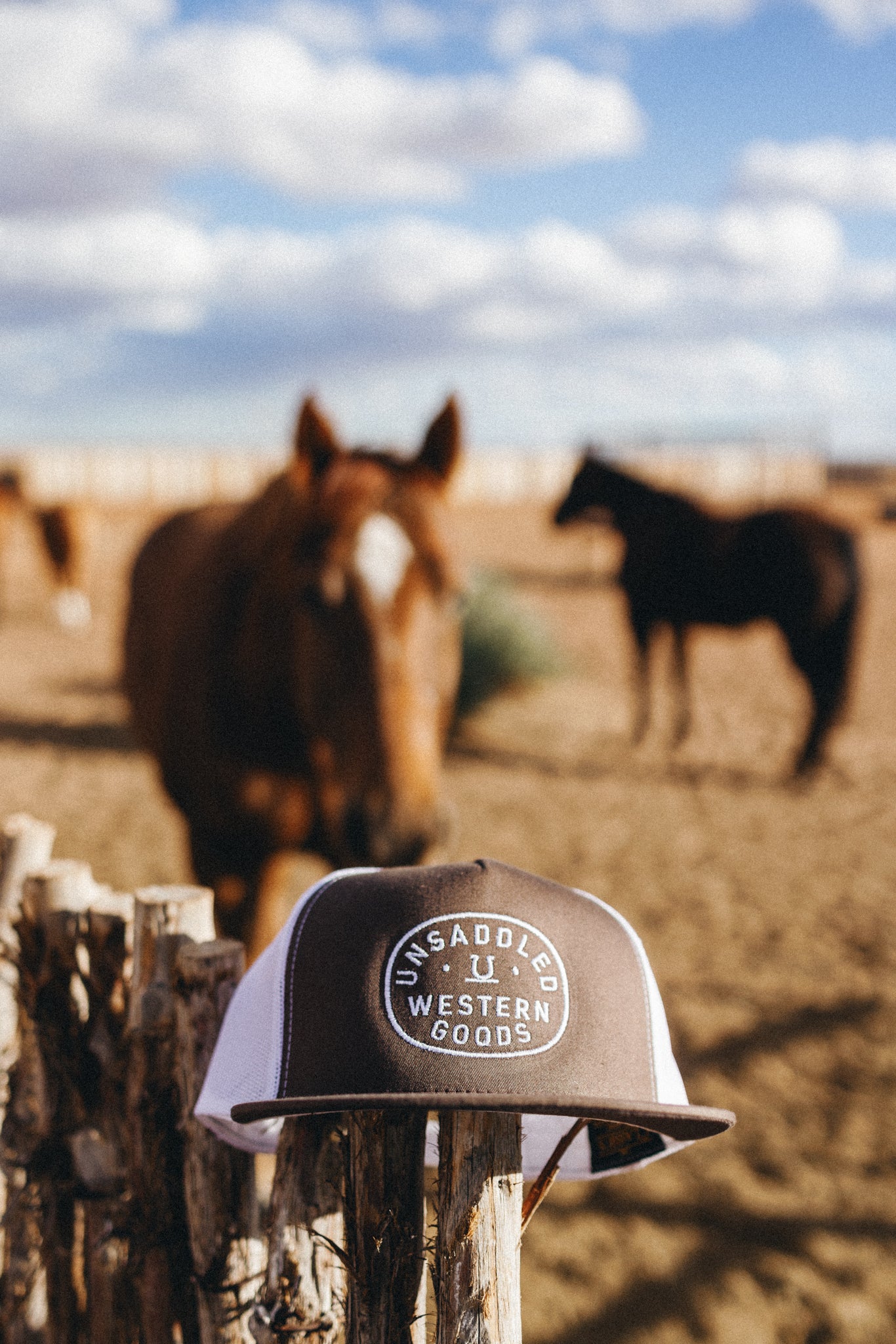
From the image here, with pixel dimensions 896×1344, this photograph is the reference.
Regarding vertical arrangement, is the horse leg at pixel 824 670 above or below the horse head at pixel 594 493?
below

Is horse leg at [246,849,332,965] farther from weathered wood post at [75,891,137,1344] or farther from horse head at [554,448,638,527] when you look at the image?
horse head at [554,448,638,527]

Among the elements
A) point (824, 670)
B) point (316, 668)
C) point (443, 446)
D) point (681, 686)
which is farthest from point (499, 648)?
point (316, 668)

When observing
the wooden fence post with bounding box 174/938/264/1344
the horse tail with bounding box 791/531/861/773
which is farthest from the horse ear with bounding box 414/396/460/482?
the horse tail with bounding box 791/531/861/773

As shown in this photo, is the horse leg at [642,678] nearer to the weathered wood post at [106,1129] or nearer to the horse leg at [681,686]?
the horse leg at [681,686]

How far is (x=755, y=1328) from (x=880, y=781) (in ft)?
17.4

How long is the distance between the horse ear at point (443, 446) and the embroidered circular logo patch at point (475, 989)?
6.28ft

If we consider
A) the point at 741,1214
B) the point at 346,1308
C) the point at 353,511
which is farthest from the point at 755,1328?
the point at 353,511

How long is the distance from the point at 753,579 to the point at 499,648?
2.54 meters

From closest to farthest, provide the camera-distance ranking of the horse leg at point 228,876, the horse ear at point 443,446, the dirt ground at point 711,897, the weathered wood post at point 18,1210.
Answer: the weathered wood post at point 18,1210 → the dirt ground at point 711,897 → the horse ear at point 443,446 → the horse leg at point 228,876

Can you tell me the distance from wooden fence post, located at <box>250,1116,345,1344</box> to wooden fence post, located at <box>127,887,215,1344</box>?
0.34m

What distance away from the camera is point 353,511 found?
266 cm

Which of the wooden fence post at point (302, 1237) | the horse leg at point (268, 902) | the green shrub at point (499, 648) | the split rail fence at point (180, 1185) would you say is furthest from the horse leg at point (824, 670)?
the wooden fence post at point (302, 1237)

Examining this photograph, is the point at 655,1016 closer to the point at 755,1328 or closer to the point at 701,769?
the point at 755,1328

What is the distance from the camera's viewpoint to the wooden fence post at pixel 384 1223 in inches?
52.7
